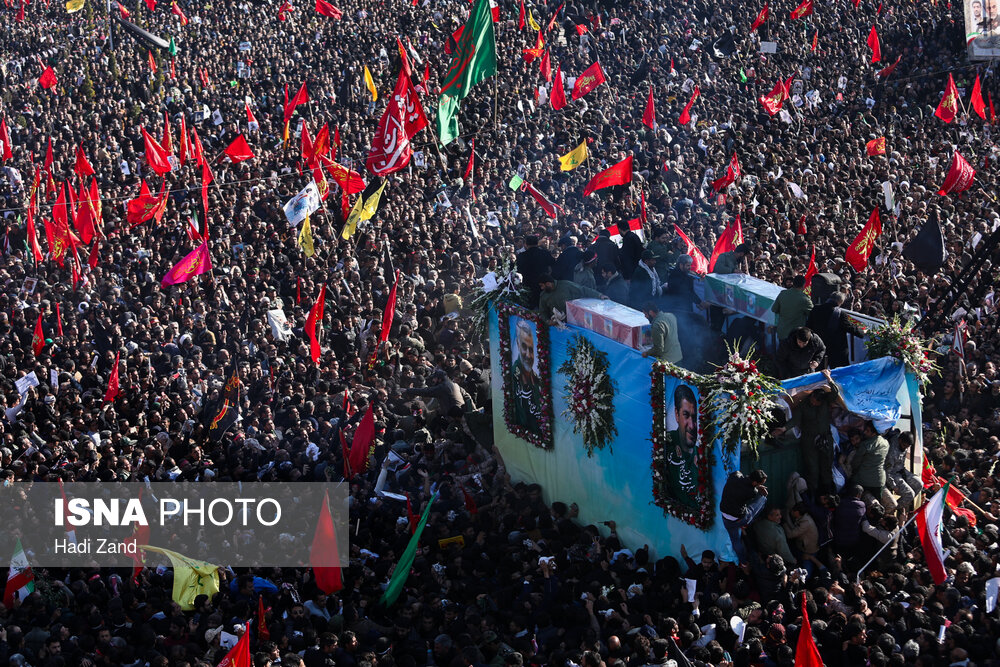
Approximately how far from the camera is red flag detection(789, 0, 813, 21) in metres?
37.4

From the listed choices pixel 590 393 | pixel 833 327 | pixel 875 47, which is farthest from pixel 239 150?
pixel 875 47

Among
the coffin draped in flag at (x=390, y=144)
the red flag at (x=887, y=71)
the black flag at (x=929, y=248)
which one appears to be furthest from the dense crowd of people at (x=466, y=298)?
the coffin draped in flag at (x=390, y=144)

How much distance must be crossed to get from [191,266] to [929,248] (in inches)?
466

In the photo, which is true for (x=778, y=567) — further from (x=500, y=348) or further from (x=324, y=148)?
(x=324, y=148)

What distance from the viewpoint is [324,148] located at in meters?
23.8

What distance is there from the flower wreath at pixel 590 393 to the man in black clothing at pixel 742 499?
2142 mm

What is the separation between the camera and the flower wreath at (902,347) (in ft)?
40.3

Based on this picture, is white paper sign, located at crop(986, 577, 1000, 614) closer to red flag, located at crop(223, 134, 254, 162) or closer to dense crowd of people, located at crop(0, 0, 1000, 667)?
dense crowd of people, located at crop(0, 0, 1000, 667)

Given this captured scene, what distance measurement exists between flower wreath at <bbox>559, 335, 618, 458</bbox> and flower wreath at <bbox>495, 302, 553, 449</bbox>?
41cm

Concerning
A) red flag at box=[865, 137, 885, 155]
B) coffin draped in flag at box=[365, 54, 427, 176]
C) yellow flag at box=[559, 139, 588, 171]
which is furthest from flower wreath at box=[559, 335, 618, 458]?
red flag at box=[865, 137, 885, 155]

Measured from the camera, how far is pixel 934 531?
1086 cm

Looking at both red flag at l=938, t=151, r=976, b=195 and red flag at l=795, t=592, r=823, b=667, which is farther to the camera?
red flag at l=938, t=151, r=976, b=195

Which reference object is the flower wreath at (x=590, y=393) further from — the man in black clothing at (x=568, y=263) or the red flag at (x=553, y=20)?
the red flag at (x=553, y=20)

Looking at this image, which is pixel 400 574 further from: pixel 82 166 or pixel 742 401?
pixel 82 166
